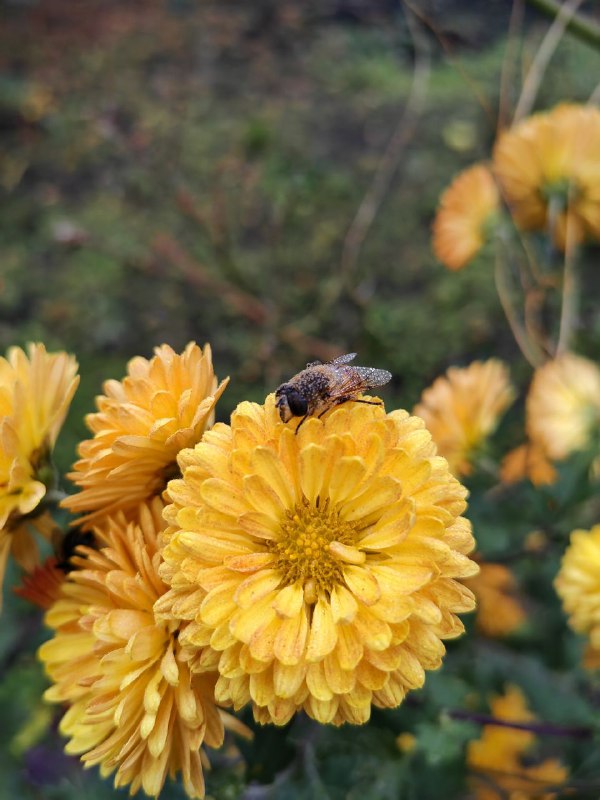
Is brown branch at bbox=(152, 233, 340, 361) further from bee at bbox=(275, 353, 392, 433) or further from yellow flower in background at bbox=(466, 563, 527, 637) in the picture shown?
bee at bbox=(275, 353, 392, 433)

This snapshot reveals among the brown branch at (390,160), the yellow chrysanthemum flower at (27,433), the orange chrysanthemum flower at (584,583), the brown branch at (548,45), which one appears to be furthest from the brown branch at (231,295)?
the yellow chrysanthemum flower at (27,433)

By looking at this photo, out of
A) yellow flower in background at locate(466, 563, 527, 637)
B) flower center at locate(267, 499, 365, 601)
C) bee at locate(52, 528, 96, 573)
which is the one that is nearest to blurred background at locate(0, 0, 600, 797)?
yellow flower in background at locate(466, 563, 527, 637)

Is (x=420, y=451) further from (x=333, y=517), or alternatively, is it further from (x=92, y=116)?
(x=92, y=116)

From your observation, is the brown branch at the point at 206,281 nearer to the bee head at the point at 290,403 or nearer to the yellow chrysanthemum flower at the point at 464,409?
the yellow chrysanthemum flower at the point at 464,409

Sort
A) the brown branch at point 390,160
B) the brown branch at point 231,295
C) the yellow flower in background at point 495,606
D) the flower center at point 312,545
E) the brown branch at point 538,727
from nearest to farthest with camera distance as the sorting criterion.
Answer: the flower center at point 312,545
the brown branch at point 538,727
the yellow flower in background at point 495,606
the brown branch at point 231,295
the brown branch at point 390,160

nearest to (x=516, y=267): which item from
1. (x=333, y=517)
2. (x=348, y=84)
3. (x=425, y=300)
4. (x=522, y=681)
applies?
(x=425, y=300)

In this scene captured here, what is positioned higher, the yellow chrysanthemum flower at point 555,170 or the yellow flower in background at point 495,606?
the yellow chrysanthemum flower at point 555,170
